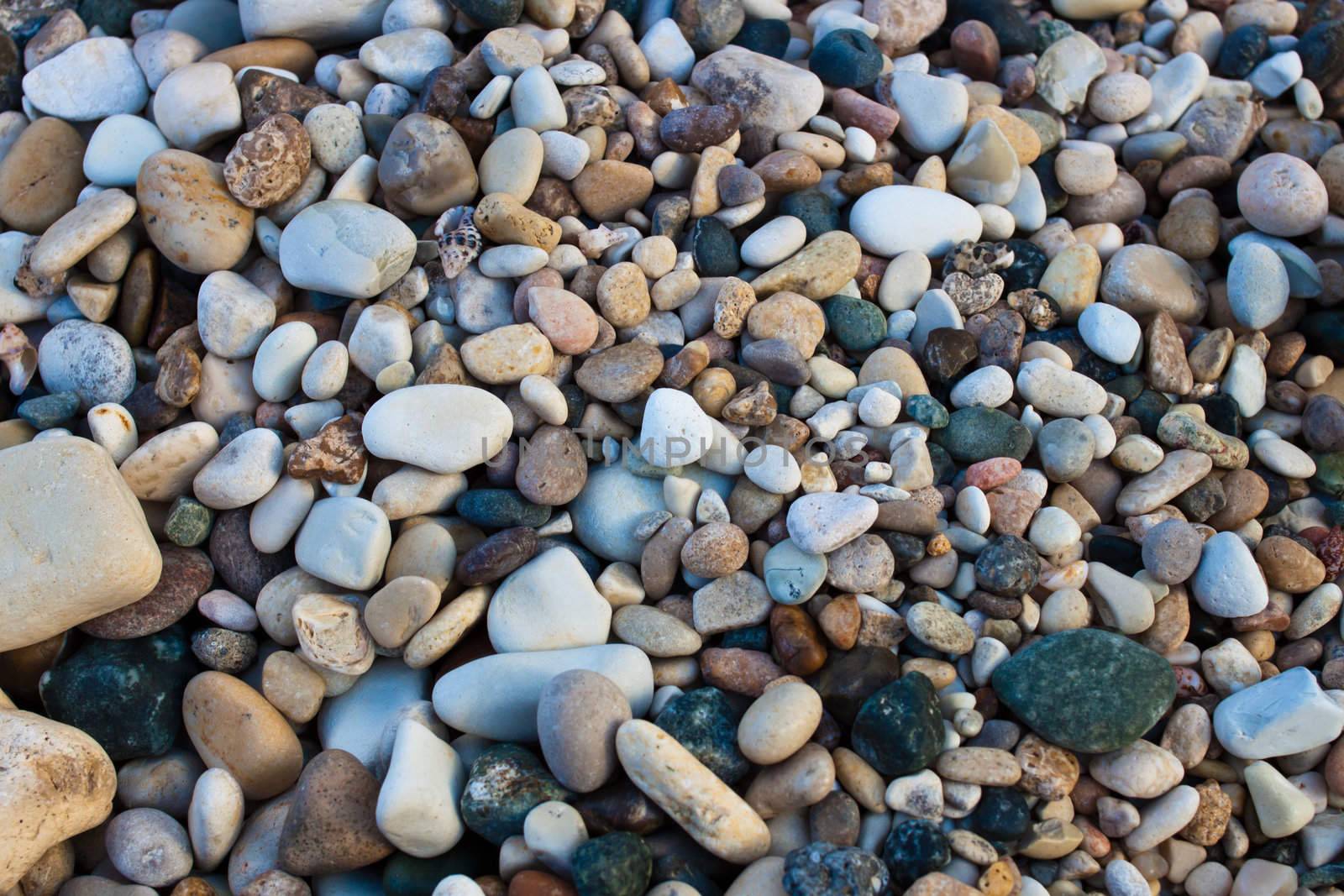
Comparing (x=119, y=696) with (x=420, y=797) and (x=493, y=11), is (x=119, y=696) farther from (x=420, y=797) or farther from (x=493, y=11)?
(x=493, y=11)

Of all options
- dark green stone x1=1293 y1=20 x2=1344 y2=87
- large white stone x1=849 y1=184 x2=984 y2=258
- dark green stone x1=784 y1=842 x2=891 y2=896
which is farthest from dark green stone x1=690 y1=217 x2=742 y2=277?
dark green stone x1=1293 y1=20 x2=1344 y2=87

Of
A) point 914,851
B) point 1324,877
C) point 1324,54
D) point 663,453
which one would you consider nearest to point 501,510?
point 663,453

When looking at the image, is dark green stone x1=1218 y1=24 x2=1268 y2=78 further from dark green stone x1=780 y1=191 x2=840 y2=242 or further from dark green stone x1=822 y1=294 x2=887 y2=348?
dark green stone x1=822 y1=294 x2=887 y2=348

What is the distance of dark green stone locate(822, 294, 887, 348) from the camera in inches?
95.5

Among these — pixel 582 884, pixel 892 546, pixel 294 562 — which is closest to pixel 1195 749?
pixel 892 546

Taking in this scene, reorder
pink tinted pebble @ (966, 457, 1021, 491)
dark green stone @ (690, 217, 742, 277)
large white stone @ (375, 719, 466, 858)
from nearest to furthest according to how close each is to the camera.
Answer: large white stone @ (375, 719, 466, 858), pink tinted pebble @ (966, 457, 1021, 491), dark green stone @ (690, 217, 742, 277)

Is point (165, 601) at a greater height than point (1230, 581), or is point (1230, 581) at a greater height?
point (1230, 581)

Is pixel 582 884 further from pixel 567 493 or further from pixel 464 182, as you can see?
pixel 464 182

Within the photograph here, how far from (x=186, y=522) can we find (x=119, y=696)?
0.37m

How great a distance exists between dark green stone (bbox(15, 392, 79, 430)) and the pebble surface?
0.04 metres

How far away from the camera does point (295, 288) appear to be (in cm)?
247

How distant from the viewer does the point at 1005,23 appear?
2.98 m

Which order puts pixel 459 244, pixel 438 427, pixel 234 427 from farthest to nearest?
pixel 459 244 → pixel 234 427 → pixel 438 427

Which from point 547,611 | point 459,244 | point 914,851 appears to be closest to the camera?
point 914,851
